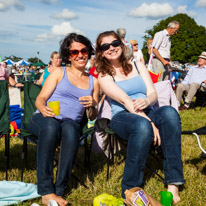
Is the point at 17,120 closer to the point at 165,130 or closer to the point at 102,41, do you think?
the point at 102,41

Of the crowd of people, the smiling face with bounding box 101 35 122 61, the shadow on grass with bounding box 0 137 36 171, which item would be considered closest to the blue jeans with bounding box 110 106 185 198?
the crowd of people

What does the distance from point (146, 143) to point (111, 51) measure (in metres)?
1.16

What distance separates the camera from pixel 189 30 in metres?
42.7

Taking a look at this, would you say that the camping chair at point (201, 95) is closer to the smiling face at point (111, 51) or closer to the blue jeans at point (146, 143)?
the smiling face at point (111, 51)

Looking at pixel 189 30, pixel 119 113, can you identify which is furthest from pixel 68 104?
pixel 189 30

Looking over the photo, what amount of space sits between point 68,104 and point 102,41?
83 centimetres

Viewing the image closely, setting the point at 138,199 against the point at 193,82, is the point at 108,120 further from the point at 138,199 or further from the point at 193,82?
the point at 193,82

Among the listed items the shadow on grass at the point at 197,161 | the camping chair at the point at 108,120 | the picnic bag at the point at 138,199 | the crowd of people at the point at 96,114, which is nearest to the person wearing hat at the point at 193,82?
the shadow on grass at the point at 197,161

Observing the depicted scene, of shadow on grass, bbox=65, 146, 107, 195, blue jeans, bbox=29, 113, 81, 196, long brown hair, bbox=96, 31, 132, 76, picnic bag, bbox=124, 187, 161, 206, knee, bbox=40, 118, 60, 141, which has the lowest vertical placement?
shadow on grass, bbox=65, 146, 107, 195

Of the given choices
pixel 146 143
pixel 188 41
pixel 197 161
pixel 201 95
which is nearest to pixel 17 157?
pixel 146 143

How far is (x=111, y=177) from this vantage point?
123 inches

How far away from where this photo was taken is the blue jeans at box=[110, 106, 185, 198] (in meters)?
2.44

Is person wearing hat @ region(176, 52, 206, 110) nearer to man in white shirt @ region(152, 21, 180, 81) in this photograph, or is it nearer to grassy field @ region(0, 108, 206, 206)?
man in white shirt @ region(152, 21, 180, 81)

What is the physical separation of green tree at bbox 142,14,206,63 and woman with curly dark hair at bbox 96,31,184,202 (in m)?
40.1
